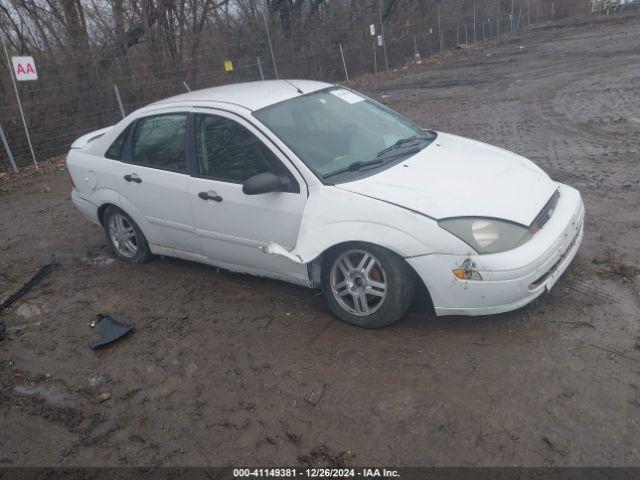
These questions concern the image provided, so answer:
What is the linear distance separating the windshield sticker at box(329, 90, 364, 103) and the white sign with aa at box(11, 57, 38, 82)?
8.54 m

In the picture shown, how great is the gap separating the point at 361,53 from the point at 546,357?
68.3ft

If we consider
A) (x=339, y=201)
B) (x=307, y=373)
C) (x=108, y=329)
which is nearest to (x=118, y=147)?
(x=108, y=329)

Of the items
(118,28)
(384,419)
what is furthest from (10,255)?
(118,28)

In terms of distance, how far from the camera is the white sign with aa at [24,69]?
11.5 meters

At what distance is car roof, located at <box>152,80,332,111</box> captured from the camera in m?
4.91

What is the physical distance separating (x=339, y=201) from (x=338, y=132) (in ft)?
3.09

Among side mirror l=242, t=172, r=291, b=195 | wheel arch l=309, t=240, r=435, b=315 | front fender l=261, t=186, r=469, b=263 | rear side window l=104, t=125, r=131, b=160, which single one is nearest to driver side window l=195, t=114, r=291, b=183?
side mirror l=242, t=172, r=291, b=195

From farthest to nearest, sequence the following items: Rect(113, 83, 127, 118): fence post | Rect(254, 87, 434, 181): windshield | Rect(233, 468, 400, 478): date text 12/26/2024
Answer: Rect(113, 83, 127, 118): fence post
Rect(254, 87, 434, 181): windshield
Rect(233, 468, 400, 478): date text 12/26/2024

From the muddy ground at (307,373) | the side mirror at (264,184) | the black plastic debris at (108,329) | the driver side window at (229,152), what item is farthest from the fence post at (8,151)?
the side mirror at (264,184)

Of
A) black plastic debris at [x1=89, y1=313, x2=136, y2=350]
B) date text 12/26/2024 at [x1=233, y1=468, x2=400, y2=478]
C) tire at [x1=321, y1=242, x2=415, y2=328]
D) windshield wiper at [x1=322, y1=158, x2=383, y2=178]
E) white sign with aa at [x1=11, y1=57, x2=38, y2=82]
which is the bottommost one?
date text 12/26/2024 at [x1=233, y1=468, x2=400, y2=478]

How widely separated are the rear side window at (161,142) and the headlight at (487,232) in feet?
7.72

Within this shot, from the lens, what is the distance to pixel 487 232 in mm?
3842

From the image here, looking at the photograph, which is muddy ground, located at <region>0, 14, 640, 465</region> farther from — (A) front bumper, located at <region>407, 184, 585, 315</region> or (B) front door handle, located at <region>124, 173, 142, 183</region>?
(B) front door handle, located at <region>124, 173, 142, 183</region>

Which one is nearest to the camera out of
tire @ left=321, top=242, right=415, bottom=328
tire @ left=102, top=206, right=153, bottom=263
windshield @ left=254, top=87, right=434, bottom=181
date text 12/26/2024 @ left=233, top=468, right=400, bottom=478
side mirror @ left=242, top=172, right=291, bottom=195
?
date text 12/26/2024 @ left=233, top=468, right=400, bottom=478
